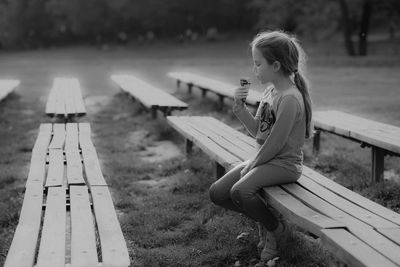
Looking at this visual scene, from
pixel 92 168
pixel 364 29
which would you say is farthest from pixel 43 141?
pixel 364 29

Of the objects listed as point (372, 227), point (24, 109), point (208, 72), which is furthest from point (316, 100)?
point (372, 227)

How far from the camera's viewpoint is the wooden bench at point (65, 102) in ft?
28.2

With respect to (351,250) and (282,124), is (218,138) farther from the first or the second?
(351,250)

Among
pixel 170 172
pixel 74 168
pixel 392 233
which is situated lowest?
pixel 170 172

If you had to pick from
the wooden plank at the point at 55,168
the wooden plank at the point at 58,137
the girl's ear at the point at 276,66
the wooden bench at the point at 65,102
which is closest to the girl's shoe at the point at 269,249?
the girl's ear at the point at 276,66

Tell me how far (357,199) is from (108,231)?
1.50 meters

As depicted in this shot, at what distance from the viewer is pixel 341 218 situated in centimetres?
336

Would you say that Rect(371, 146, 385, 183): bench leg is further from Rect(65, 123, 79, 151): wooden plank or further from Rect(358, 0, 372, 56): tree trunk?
Rect(358, 0, 372, 56): tree trunk

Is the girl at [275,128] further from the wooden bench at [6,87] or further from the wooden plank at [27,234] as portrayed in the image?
the wooden bench at [6,87]

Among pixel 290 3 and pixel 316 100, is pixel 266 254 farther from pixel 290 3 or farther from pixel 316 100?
pixel 290 3

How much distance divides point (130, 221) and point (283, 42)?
1919 millimetres

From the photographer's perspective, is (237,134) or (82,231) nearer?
(82,231)

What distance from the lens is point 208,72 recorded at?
66.0ft

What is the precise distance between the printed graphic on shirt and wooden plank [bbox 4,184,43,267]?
1475 millimetres
